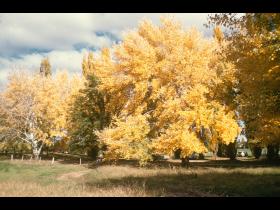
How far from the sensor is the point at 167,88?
26328mm

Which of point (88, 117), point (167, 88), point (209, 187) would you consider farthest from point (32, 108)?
point (209, 187)

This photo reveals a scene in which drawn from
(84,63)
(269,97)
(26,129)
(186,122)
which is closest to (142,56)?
(186,122)

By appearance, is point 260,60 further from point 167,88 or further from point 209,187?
point 167,88

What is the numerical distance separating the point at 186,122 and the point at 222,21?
10447 millimetres

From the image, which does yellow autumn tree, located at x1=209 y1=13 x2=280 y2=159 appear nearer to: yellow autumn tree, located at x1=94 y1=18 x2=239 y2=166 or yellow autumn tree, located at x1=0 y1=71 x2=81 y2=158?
yellow autumn tree, located at x1=94 y1=18 x2=239 y2=166

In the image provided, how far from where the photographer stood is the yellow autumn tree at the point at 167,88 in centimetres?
2295

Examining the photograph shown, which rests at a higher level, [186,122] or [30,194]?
[186,122]

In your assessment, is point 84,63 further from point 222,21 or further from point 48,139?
point 222,21

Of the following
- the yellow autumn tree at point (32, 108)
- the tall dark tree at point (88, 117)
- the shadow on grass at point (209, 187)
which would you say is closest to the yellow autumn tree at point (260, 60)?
the shadow on grass at point (209, 187)

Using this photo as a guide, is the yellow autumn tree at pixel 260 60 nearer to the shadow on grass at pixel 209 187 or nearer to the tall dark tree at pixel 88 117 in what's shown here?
the shadow on grass at pixel 209 187

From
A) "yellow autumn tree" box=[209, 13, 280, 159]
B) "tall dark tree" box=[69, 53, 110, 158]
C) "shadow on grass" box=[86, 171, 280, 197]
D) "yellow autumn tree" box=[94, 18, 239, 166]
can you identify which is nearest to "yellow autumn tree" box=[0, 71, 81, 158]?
"tall dark tree" box=[69, 53, 110, 158]

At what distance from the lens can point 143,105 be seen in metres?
28.0

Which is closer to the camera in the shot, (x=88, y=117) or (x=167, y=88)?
(x=167, y=88)

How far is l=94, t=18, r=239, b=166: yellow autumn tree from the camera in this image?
2295cm
